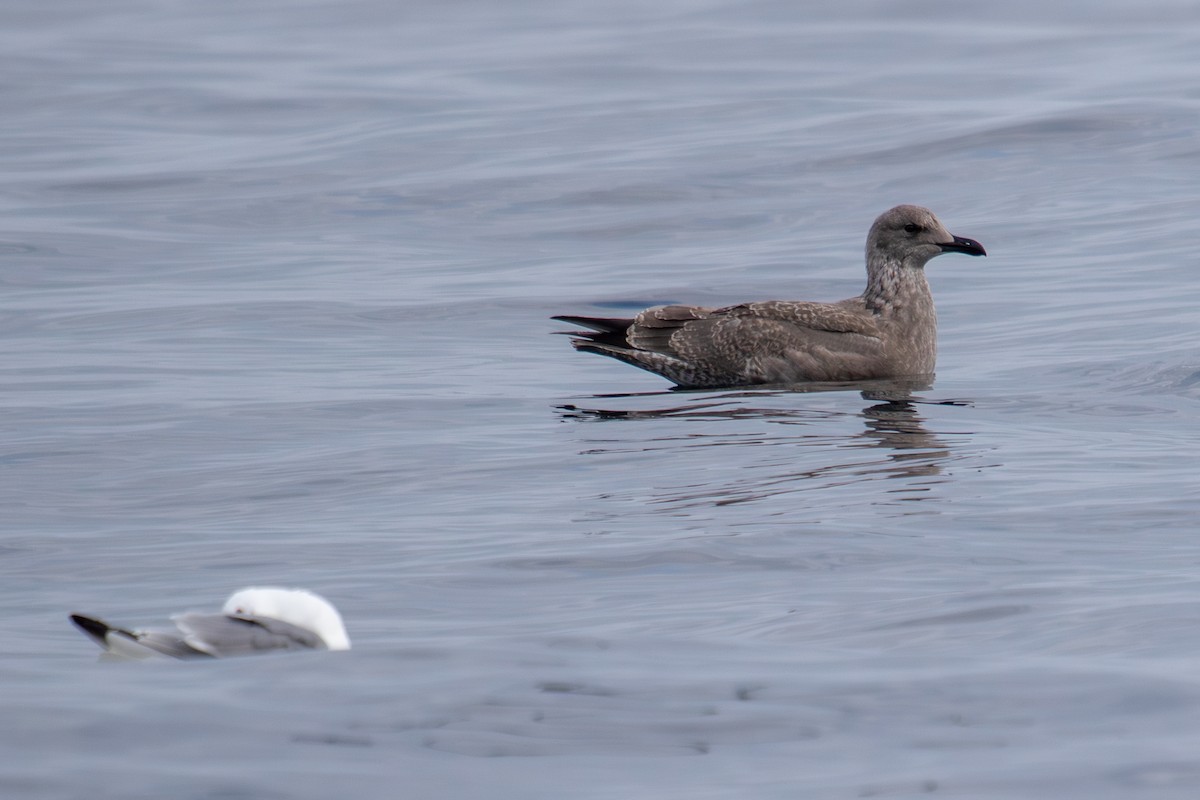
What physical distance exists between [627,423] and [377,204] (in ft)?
34.6

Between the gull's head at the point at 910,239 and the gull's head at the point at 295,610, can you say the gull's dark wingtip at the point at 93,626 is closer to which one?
the gull's head at the point at 295,610

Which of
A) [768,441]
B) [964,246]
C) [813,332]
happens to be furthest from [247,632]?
[964,246]

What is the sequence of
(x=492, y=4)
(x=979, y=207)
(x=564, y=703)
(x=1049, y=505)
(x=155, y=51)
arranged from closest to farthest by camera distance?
(x=564, y=703), (x=1049, y=505), (x=979, y=207), (x=155, y=51), (x=492, y=4)

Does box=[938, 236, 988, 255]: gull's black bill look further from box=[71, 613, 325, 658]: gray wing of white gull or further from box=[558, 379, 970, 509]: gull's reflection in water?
box=[71, 613, 325, 658]: gray wing of white gull

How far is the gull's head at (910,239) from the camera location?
13141 mm

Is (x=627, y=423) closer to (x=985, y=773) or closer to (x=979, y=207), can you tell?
(x=985, y=773)

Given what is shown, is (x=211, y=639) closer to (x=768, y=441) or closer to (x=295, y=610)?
(x=295, y=610)

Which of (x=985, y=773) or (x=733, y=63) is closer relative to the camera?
(x=985, y=773)

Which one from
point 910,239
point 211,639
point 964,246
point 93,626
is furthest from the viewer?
point 910,239

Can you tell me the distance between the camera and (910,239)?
1317cm

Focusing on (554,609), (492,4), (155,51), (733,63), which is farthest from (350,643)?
(492,4)

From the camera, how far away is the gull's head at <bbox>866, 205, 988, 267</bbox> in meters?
13.1

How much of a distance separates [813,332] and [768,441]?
2279 millimetres

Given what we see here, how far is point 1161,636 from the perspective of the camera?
655 centimetres
